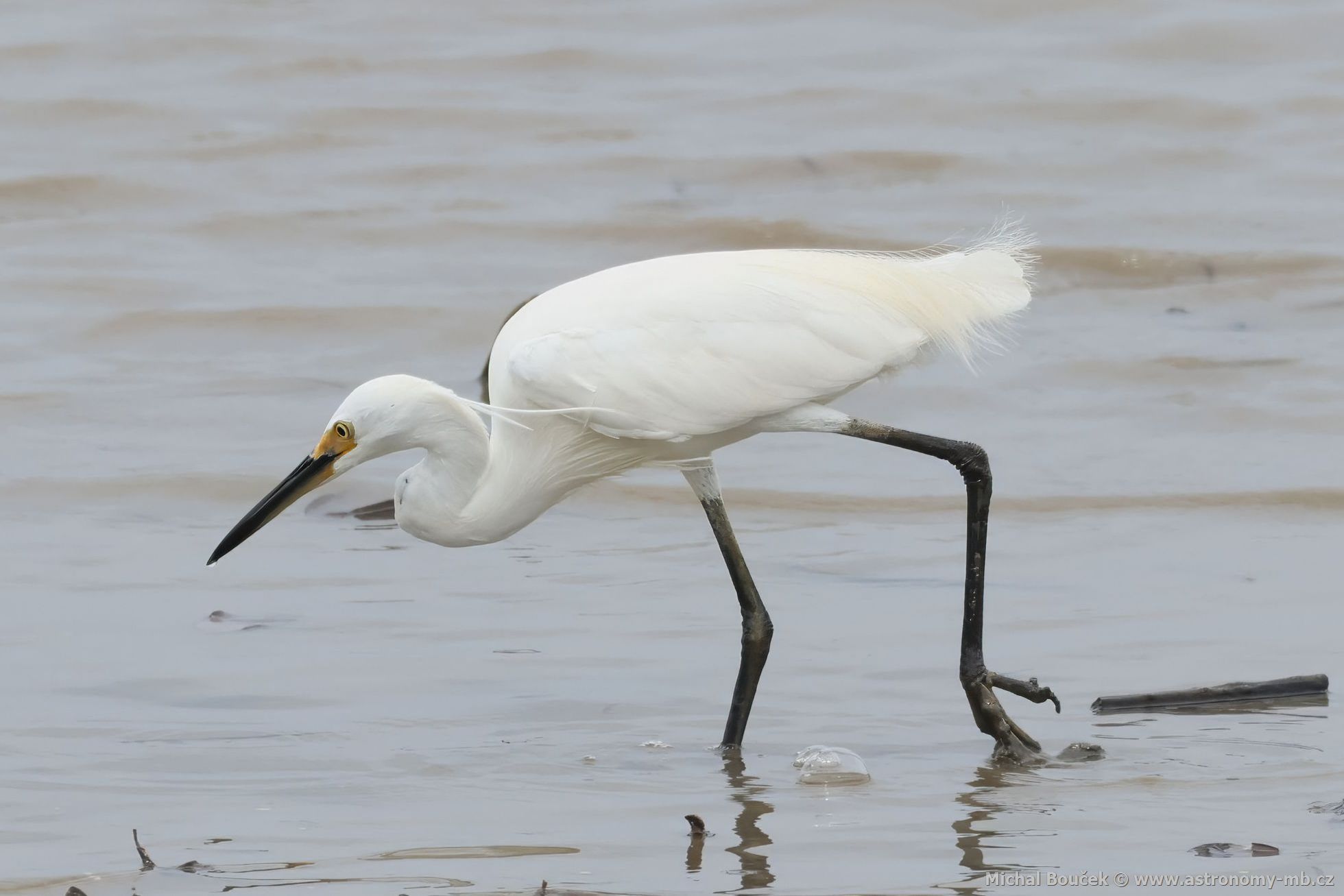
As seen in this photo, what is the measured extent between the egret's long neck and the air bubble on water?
1.03 metres

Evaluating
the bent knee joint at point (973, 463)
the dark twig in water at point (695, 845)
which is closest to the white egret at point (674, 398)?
the bent knee joint at point (973, 463)

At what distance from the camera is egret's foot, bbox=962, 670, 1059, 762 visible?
4539 millimetres

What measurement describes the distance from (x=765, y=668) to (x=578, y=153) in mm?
7861

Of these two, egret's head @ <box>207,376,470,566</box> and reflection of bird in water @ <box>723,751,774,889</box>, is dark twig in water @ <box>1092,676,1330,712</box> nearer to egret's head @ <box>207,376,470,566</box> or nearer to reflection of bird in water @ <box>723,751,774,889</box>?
reflection of bird in water @ <box>723,751,774,889</box>

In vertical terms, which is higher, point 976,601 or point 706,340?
point 706,340

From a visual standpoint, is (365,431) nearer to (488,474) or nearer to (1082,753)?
(488,474)

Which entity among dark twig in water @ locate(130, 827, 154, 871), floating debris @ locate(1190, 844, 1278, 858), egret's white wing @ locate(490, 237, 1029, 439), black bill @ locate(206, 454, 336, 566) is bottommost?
dark twig in water @ locate(130, 827, 154, 871)

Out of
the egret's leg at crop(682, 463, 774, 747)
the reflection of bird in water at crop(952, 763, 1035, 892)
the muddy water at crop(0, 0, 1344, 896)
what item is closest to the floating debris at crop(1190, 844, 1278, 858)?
the muddy water at crop(0, 0, 1344, 896)

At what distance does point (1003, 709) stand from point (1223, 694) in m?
0.61

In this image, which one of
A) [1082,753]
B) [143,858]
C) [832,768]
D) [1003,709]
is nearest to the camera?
[143,858]

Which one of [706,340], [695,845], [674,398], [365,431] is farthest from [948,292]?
[695,845]

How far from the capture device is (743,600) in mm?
5160

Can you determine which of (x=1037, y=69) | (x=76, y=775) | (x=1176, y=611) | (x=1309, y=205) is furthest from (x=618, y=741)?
(x=1037, y=69)

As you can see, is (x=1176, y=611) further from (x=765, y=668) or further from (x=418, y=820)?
(x=418, y=820)
